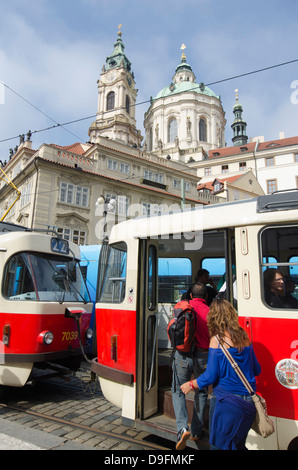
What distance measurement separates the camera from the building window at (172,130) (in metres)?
71.1

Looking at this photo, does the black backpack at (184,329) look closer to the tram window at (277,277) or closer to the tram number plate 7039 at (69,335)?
the tram window at (277,277)

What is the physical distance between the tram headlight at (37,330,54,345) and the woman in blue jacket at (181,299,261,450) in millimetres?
3591

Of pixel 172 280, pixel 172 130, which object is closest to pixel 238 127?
pixel 172 130

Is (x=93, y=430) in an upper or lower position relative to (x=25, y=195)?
lower

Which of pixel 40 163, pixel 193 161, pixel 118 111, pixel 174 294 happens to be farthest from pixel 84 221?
pixel 193 161

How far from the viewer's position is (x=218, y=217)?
12.5 ft

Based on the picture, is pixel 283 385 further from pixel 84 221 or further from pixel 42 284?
pixel 84 221

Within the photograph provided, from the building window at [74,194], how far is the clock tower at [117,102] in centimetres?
2729

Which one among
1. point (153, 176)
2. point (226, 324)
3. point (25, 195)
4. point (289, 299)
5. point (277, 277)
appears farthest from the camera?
point (153, 176)

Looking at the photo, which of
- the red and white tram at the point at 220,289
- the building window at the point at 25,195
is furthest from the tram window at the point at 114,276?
the building window at the point at 25,195

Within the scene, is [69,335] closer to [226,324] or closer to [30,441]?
[30,441]

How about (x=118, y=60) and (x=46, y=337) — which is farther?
(x=118, y=60)

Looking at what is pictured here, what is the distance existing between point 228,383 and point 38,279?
4375 mm
